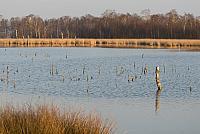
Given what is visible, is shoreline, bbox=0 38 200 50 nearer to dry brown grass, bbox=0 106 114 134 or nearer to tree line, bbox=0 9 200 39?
tree line, bbox=0 9 200 39

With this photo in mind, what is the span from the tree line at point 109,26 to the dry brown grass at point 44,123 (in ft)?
254

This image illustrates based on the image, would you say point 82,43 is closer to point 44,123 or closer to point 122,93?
point 122,93

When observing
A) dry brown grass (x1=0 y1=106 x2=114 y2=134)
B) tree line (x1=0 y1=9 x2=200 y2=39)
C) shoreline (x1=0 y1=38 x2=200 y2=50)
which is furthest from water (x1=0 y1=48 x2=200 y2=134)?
tree line (x1=0 y1=9 x2=200 y2=39)

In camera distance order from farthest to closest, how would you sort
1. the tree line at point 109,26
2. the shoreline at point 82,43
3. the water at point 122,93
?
1. the tree line at point 109,26
2. the shoreline at point 82,43
3. the water at point 122,93

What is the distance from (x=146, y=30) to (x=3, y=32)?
53.6 meters

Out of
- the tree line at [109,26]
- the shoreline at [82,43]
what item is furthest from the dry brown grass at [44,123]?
the tree line at [109,26]

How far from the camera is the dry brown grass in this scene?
27.6 ft

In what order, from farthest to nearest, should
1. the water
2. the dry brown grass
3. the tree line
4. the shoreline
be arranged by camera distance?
the tree line < the shoreline < the water < the dry brown grass

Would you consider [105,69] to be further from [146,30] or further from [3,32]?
[3,32]

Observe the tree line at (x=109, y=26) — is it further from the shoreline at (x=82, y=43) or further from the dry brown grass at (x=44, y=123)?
the dry brown grass at (x=44, y=123)

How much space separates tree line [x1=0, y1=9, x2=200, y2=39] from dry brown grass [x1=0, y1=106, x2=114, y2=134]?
7727cm

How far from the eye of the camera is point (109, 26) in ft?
335

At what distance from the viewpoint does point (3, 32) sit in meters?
132

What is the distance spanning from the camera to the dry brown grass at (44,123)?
27.6 ft
